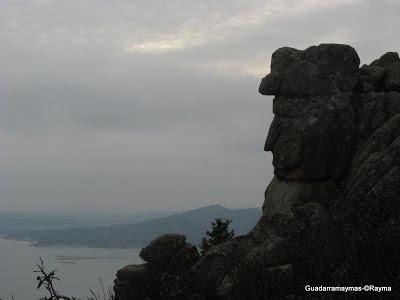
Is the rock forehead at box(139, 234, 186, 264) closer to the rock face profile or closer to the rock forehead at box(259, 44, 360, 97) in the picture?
the rock face profile

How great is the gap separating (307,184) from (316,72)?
14.0ft

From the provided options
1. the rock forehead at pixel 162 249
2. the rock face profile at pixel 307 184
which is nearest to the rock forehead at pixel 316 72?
the rock face profile at pixel 307 184

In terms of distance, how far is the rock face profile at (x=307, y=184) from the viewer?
10.3 meters

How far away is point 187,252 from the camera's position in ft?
58.0

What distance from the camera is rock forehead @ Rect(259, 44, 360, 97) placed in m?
17.8

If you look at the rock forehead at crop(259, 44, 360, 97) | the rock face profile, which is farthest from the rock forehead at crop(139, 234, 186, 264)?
the rock forehead at crop(259, 44, 360, 97)

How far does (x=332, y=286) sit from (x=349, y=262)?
1.77 ft

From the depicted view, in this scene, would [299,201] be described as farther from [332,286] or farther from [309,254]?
[332,286]

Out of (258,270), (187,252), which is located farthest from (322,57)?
(258,270)

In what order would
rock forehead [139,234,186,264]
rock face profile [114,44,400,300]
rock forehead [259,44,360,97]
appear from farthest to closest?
rock forehead [139,234,186,264]
rock forehead [259,44,360,97]
rock face profile [114,44,400,300]

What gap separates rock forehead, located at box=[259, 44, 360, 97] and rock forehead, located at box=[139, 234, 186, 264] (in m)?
6.89

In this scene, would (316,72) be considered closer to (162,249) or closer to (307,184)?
(307,184)

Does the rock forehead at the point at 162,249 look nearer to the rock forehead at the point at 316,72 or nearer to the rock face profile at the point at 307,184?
the rock face profile at the point at 307,184

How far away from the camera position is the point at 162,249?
18.2 metres
